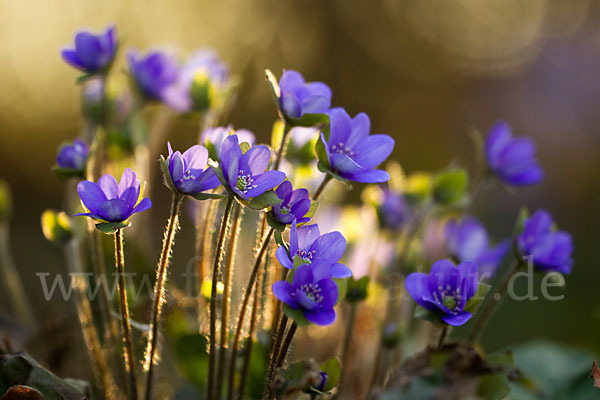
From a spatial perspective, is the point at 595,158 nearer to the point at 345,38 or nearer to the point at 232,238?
the point at 345,38

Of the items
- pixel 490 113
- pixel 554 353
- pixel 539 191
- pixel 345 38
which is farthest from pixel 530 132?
pixel 554 353

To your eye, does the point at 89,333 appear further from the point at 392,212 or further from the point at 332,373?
the point at 392,212

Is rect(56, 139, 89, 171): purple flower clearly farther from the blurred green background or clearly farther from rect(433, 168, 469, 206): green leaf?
the blurred green background

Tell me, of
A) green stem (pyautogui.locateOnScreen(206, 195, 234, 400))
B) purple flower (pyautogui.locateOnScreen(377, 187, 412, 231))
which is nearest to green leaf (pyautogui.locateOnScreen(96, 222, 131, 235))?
green stem (pyautogui.locateOnScreen(206, 195, 234, 400))

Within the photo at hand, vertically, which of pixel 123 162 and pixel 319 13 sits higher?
pixel 319 13

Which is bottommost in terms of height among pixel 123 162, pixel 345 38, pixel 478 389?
pixel 478 389

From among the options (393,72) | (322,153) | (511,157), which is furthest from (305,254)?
(393,72)

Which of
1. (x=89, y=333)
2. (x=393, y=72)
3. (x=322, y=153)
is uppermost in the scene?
(x=393, y=72)
